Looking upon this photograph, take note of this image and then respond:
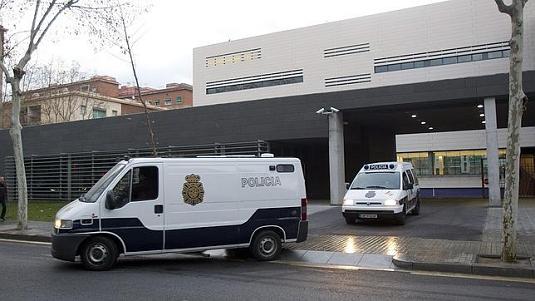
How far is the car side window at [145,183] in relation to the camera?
9.67m

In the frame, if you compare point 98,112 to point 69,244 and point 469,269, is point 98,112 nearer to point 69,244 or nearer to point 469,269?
point 69,244

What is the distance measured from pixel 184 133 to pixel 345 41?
81.7ft

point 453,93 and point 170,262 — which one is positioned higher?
point 453,93

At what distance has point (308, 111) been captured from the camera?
942 inches

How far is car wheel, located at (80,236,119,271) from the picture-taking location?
9266 mm

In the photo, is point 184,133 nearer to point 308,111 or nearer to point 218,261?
point 308,111

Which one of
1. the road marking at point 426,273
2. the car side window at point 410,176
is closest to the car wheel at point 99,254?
the road marking at point 426,273

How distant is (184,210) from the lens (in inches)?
390

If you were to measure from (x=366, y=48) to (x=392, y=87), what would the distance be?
24987mm

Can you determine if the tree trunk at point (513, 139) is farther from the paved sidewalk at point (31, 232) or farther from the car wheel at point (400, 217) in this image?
the paved sidewalk at point (31, 232)

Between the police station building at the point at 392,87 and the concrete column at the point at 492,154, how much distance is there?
0.14ft

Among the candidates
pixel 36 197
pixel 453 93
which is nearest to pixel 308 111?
pixel 453 93

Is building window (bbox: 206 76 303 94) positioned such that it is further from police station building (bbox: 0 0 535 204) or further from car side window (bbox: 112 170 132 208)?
car side window (bbox: 112 170 132 208)

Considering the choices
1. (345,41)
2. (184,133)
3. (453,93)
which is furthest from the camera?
(345,41)
